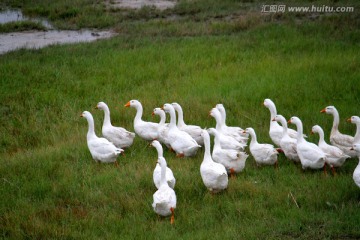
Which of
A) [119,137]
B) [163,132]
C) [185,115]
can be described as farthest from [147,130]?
[185,115]

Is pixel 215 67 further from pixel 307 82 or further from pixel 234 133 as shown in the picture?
pixel 234 133

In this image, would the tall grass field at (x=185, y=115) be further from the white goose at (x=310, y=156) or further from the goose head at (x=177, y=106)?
the goose head at (x=177, y=106)

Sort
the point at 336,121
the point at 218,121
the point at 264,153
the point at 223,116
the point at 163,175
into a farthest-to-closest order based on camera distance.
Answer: the point at 223,116, the point at 218,121, the point at 336,121, the point at 264,153, the point at 163,175

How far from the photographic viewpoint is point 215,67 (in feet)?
52.2

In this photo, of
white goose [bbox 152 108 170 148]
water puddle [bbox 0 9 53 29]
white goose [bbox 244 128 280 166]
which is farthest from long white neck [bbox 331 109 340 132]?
water puddle [bbox 0 9 53 29]

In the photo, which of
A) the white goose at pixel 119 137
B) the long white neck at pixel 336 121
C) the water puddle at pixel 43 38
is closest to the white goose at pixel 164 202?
the white goose at pixel 119 137

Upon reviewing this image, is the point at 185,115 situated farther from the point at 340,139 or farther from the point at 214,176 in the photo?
the point at 214,176

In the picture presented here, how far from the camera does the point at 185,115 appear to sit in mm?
12953

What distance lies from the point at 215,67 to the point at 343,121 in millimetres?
4811

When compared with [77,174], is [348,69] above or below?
above

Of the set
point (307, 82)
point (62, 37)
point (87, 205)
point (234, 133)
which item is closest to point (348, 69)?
point (307, 82)

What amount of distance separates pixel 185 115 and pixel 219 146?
2.73 meters

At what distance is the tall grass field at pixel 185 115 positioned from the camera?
8.37 meters

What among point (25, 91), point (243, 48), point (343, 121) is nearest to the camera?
point (343, 121)
